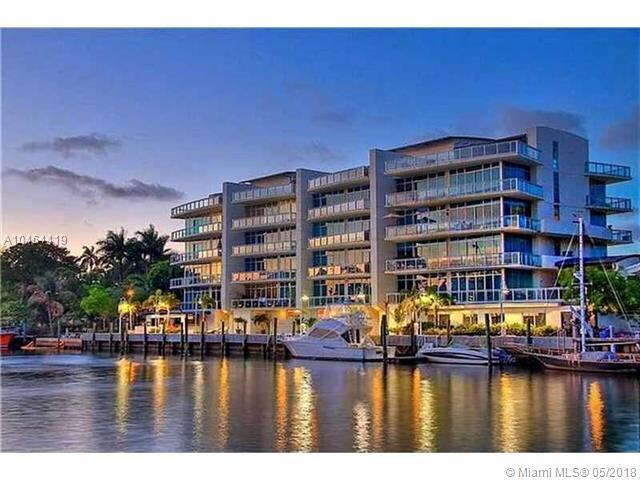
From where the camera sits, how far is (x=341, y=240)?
136 ft

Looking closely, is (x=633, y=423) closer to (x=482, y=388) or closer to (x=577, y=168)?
(x=482, y=388)

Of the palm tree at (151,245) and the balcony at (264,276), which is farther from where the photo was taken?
the palm tree at (151,245)

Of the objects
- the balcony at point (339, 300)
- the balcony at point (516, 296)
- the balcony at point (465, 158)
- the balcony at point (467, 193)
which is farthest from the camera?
the balcony at point (339, 300)

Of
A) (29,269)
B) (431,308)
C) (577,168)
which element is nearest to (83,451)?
(431,308)

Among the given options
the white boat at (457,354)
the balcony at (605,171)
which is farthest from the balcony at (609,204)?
the white boat at (457,354)

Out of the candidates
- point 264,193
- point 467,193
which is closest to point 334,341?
point 467,193

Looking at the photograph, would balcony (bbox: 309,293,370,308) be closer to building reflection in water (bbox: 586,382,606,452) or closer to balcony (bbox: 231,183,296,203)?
balcony (bbox: 231,183,296,203)

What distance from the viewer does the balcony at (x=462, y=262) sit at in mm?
35531

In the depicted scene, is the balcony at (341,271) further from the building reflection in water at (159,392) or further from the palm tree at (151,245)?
the palm tree at (151,245)

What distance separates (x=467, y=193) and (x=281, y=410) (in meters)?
20.1

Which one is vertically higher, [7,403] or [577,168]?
[577,168]

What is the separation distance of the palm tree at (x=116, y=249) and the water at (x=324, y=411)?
36.4 meters

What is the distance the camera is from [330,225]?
141 feet
